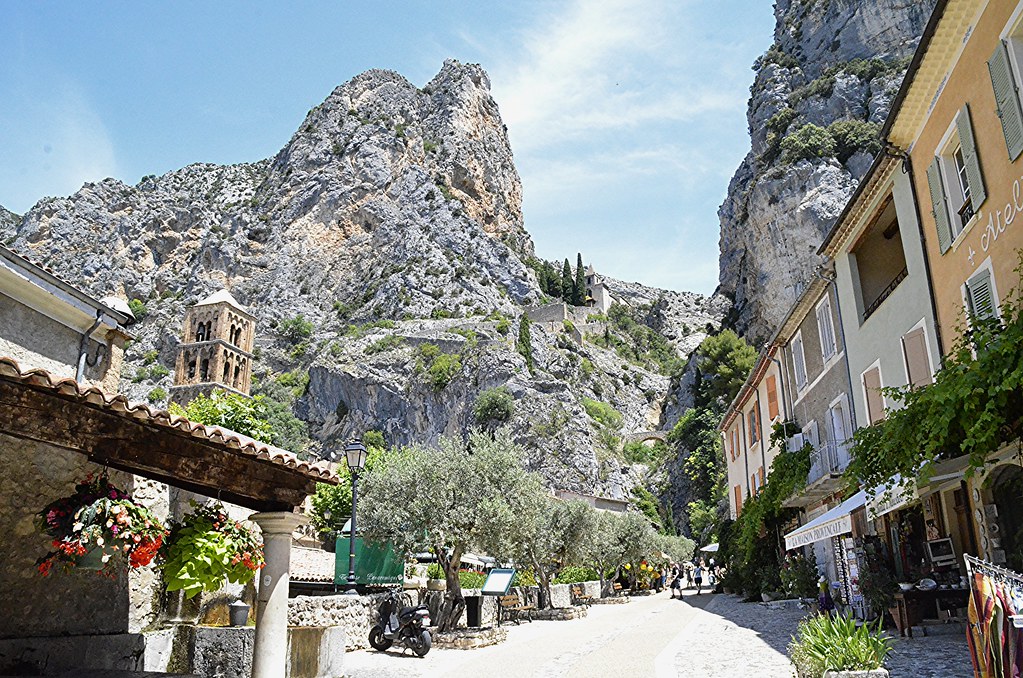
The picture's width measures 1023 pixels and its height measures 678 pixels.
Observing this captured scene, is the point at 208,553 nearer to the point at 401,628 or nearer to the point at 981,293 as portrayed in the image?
the point at 401,628

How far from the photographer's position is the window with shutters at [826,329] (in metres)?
18.5

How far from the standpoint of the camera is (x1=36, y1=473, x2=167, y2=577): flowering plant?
521 cm

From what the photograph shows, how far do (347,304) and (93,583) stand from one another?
83.7 metres

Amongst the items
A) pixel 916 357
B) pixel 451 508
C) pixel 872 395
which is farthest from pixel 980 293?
pixel 451 508

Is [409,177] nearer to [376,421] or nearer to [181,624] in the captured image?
[376,421]

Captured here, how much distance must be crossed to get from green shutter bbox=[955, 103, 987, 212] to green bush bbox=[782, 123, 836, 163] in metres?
49.7

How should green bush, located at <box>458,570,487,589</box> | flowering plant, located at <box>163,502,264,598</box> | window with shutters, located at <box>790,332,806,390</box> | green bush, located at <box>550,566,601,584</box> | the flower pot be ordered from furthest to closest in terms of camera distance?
green bush, located at <box>550,566,601,584</box>, green bush, located at <box>458,570,487,589</box>, window with shutters, located at <box>790,332,806,390</box>, flowering plant, located at <box>163,502,264,598</box>, the flower pot

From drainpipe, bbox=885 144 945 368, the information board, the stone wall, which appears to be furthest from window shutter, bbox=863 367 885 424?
the stone wall

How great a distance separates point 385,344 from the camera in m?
74.3

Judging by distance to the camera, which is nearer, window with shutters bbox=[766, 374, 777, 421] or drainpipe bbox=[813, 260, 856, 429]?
drainpipe bbox=[813, 260, 856, 429]

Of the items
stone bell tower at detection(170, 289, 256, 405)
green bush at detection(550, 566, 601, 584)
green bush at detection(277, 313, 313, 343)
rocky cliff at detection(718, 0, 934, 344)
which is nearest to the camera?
green bush at detection(550, 566, 601, 584)

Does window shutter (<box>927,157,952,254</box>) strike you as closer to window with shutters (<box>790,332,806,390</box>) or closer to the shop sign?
the shop sign

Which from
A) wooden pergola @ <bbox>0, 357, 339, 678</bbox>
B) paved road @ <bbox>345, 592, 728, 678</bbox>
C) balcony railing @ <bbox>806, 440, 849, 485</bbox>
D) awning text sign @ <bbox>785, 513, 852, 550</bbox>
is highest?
balcony railing @ <bbox>806, 440, 849, 485</bbox>

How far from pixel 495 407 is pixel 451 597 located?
155 ft
